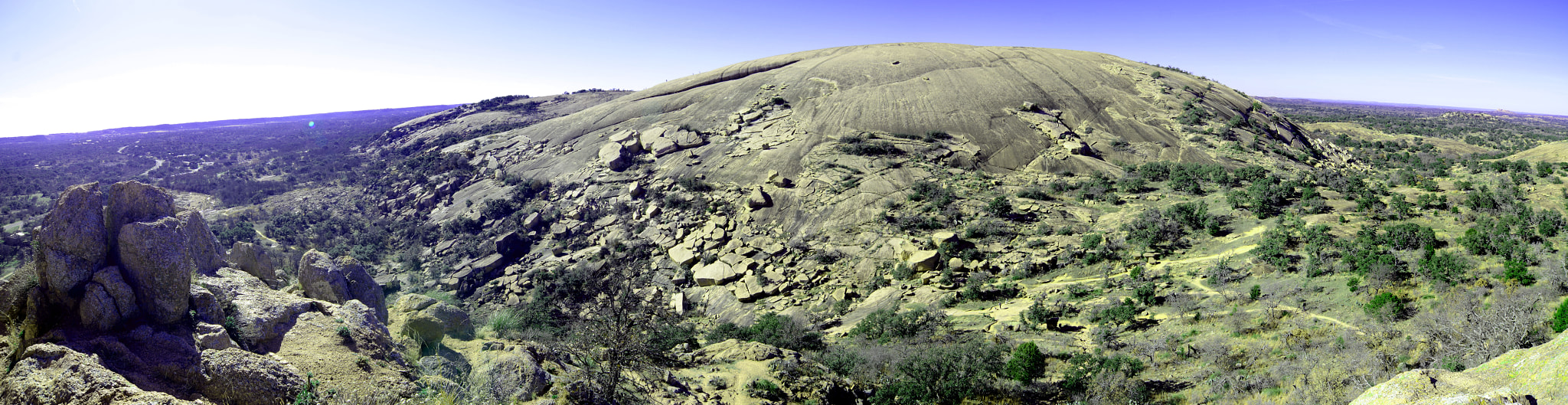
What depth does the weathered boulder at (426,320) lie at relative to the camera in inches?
442

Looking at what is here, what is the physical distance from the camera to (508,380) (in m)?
8.13

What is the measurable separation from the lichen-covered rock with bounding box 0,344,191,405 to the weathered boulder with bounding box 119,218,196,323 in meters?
1.31

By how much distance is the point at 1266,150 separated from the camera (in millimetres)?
27859

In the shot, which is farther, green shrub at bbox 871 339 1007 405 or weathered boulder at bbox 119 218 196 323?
green shrub at bbox 871 339 1007 405

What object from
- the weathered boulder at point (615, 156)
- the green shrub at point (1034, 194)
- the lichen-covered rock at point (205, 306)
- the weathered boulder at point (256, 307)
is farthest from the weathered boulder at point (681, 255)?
the green shrub at point (1034, 194)

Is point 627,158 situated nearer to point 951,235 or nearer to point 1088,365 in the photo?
point 951,235

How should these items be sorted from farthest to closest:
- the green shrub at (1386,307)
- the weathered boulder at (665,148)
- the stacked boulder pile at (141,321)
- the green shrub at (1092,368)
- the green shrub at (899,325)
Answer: the weathered boulder at (665,148) < the green shrub at (899,325) < the green shrub at (1092,368) < the green shrub at (1386,307) < the stacked boulder pile at (141,321)

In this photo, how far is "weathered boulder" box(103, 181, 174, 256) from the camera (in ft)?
25.3

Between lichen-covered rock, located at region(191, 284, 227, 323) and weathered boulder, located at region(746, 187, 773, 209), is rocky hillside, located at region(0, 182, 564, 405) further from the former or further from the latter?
weathered boulder, located at region(746, 187, 773, 209)

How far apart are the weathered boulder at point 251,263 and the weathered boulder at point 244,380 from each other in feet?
19.7

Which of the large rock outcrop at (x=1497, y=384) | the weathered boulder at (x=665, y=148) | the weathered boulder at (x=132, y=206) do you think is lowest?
the large rock outcrop at (x=1497, y=384)

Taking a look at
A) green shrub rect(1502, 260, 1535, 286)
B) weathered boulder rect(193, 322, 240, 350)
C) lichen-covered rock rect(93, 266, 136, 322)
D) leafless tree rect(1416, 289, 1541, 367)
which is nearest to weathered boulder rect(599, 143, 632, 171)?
weathered boulder rect(193, 322, 240, 350)

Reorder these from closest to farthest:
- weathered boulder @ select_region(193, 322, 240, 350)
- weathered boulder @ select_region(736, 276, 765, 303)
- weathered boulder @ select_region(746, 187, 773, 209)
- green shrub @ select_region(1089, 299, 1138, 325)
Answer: weathered boulder @ select_region(193, 322, 240, 350) < green shrub @ select_region(1089, 299, 1138, 325) < weathered boulder @ select_region(736, 276, 765, 303) < weathered boulder @ select_region(746, 187, 773, 209)

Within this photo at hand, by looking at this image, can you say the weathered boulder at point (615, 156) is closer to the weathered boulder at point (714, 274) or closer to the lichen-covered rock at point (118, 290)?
the weathered boulder at point (714, 274)
